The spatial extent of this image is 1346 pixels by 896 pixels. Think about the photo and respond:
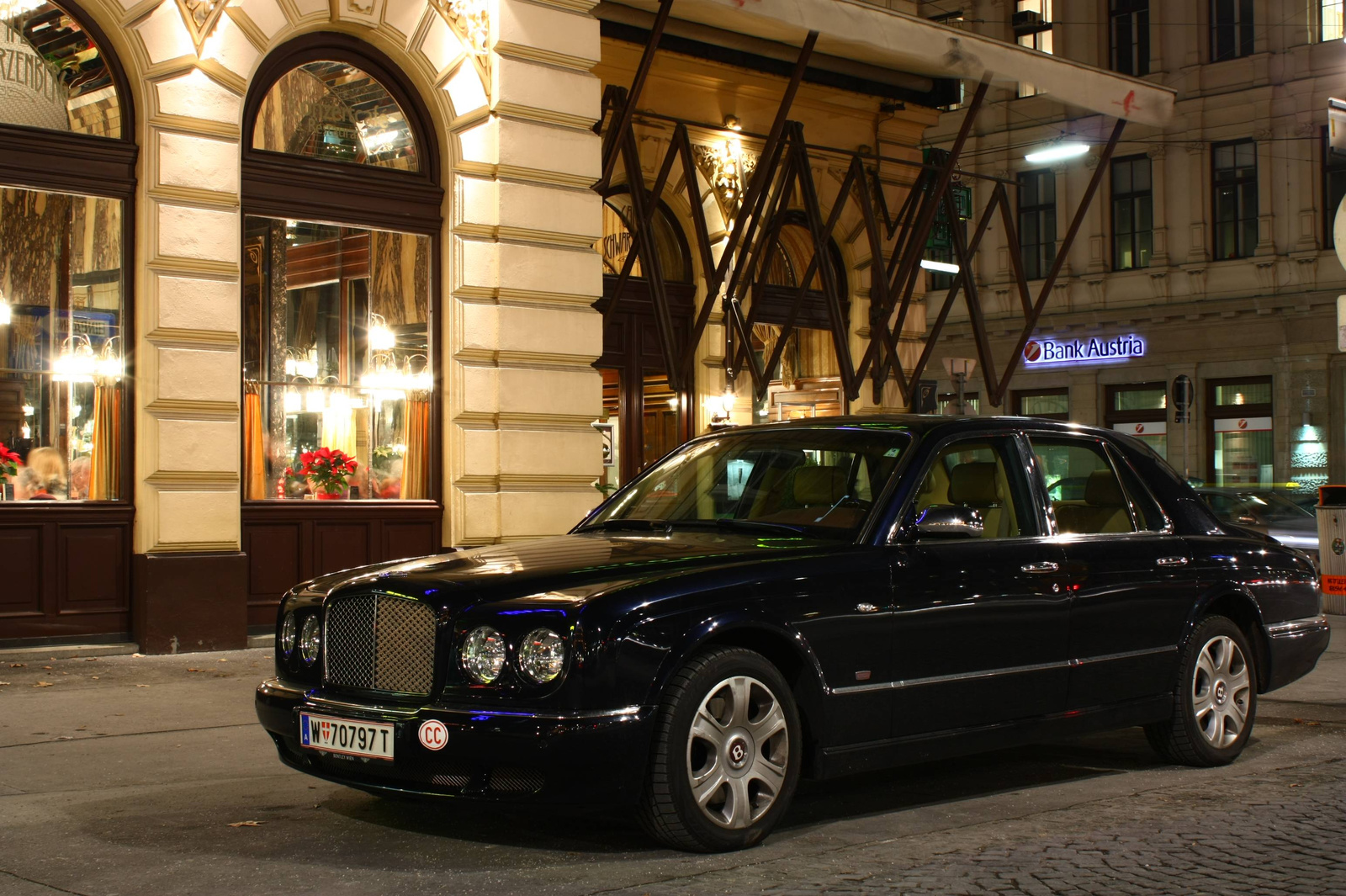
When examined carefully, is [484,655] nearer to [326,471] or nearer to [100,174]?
[100,174]

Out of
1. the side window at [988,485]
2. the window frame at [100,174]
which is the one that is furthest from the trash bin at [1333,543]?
the window frame at [100,174]

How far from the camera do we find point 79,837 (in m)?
5.64

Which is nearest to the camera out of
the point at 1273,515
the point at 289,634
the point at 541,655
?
the point at 541,655

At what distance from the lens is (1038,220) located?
42656mm

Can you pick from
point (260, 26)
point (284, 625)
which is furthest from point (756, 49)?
point (284, 625)

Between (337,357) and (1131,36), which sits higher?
(1131,36)

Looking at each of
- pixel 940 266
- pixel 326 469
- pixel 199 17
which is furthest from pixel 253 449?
pixel 940 266

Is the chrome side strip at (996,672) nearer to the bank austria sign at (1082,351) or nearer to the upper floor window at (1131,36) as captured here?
the bank austria sign at (1082,351)

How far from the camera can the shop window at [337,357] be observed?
12.6 m

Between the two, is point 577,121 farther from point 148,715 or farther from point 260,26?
point 148,715

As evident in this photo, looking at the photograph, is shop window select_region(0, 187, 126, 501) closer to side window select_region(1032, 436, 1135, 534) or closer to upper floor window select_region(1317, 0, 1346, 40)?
side window select_region(1032, 436, 1135, 534)

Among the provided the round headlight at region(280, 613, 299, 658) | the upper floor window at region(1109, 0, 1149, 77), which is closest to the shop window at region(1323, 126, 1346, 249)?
the upper floor window at region(1109, 0, 1149, 77)

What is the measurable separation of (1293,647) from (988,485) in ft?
7.16

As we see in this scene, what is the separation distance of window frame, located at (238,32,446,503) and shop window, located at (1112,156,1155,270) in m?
30.2
